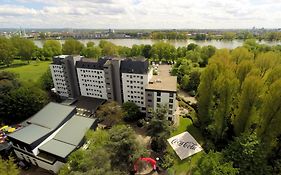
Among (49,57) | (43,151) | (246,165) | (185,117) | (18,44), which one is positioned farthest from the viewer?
(49,57)

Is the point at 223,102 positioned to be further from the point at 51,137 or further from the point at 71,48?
the point at 71,48

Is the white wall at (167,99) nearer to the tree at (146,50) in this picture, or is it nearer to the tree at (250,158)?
the tree at (250,158)

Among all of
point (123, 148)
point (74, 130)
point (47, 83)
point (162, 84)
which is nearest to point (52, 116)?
point (74, 130)

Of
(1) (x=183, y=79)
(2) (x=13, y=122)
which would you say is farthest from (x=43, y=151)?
(1) (x=183, y=79)

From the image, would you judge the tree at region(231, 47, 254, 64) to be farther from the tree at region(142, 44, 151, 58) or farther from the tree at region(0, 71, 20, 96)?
the tree at region(0, 71, 20, 96)

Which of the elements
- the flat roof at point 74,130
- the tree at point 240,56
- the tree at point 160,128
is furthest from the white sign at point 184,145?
the tree at point 240,56

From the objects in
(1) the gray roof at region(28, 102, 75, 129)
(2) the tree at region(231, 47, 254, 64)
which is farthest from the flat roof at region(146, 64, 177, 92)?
(1) the gray roof at region(28, 102, 75, 129)

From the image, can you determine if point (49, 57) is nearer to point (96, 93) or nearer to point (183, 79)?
point (96, 93)
